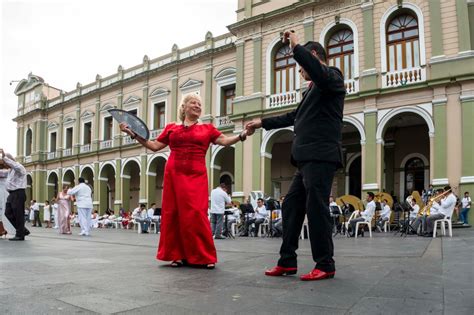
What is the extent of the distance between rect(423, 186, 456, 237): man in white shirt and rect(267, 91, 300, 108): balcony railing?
908 centimetres

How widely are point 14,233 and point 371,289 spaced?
8.80 m

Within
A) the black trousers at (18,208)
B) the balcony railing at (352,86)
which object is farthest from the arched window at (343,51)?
the black trousers at (18,208)

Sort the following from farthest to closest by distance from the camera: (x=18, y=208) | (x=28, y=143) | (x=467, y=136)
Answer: (x=28, y=143)
(x=467, y=136)
(x=18, y=208)

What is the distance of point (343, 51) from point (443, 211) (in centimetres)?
962

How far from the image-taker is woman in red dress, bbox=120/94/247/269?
4672 mm

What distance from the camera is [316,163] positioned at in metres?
3.84

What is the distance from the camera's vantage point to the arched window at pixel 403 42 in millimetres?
17359

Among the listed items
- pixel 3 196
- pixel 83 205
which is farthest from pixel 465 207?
pixel 3 196

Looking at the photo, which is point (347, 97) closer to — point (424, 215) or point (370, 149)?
point (370, 149)

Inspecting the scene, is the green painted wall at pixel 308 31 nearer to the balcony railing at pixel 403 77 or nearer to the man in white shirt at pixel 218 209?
the balcony railing at pixel 403 77

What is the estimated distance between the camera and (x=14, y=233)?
973cm

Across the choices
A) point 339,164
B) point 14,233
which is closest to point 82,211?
point 14,233

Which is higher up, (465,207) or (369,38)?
(369,38)

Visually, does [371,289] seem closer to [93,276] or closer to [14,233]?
[93,276]
